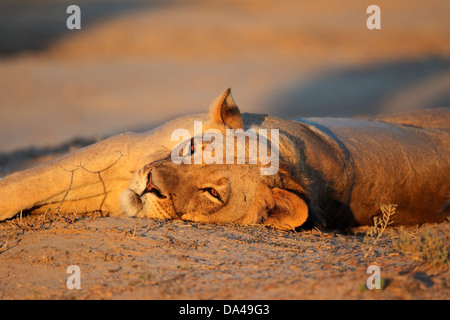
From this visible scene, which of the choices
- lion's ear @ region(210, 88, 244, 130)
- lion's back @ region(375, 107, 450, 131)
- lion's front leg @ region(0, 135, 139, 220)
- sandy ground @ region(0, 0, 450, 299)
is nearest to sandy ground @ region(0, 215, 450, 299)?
sandy ground @ region(0, 0, 450, 299)

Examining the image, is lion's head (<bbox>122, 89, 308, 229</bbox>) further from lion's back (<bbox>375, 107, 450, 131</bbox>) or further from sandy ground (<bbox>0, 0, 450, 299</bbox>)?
lion's back (<bbox>375, 107, 450, 131</bbox>)

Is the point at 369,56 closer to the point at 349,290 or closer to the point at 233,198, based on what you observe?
the point at 233,198

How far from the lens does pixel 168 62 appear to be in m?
17.6

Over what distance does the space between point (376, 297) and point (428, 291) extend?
1.00ft

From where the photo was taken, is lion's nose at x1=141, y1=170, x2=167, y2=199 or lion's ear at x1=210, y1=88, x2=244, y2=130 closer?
lion's nose at x1=141, y1=170, x2=167, y2=199

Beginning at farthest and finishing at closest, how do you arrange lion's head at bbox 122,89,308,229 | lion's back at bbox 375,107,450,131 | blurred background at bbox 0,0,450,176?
blurred background at bbox 0,0,450,176, lion's back at bbox 375,107,450,131, lion's head at bbox 122,89,308,229

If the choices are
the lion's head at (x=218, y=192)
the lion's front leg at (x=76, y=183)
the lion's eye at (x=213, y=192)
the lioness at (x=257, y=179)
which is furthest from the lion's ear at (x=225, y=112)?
the lion's front leg at (x=76, y=183)

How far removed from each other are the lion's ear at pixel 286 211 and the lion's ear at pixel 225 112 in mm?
683

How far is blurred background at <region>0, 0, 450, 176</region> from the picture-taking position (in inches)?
538

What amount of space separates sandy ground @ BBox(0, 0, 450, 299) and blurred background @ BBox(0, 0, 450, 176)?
0.19 ft

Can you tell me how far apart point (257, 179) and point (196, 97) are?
10192mm

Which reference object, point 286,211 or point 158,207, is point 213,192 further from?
point 286,211

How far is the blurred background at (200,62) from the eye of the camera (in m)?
13.7

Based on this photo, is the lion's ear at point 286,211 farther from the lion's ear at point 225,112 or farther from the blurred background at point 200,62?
the blurred background at point 200,62
